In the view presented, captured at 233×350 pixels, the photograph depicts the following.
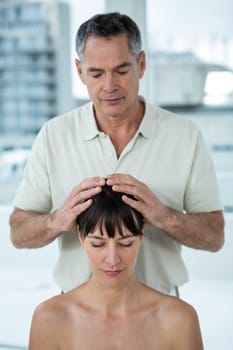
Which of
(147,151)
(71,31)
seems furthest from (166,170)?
(71,31)

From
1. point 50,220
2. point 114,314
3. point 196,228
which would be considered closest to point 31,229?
point 50,220

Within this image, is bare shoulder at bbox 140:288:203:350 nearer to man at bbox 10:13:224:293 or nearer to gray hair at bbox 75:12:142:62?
man at bbox 10:13:224:293

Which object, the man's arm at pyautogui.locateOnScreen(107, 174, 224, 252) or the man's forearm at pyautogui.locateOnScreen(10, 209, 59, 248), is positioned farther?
the man's forearm at pyautogui.locateOnScreen(10, 209, 59, 248)

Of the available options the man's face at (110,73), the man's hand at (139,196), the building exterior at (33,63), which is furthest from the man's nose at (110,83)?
the building exterior at (33,63)

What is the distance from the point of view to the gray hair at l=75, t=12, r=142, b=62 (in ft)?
4.70

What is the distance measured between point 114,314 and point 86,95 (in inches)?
76.4

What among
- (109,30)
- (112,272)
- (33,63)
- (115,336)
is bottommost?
(115,336)

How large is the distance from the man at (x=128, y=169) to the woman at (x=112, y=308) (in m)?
0.17

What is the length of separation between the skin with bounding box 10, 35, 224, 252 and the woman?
0.04 m

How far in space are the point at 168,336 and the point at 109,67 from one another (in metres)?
0.75

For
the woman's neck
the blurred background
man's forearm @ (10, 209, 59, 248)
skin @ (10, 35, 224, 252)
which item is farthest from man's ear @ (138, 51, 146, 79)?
the blurred background

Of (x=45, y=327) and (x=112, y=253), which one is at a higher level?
(x=112, y=253)

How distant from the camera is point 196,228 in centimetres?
150

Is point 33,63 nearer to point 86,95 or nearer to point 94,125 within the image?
point 86,95
